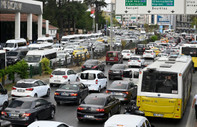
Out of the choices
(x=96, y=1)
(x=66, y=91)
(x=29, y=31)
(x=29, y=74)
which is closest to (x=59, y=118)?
(x=66, y=91)

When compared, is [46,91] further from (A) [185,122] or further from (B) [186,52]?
(B) [186,52]

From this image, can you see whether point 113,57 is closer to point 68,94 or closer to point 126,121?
point 68,94

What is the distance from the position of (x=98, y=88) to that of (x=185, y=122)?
901cm

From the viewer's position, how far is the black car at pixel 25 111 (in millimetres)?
15703

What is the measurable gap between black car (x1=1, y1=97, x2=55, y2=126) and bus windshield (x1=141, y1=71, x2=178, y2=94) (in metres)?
4.74

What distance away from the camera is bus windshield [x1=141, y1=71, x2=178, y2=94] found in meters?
17.3

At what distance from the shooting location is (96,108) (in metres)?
16.8

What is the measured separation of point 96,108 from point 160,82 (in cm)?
322

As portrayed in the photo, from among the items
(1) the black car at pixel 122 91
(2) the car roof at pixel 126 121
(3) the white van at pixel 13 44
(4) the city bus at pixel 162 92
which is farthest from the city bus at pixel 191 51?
(2) the car roof at pixel 126 121

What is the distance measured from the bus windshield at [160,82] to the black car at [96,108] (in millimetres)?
1770

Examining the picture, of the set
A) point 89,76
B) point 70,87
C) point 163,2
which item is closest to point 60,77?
point 89,76

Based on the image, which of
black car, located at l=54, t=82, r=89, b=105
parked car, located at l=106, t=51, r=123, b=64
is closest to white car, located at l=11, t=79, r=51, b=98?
black car, located at l=54, t=82, r=89, b=105

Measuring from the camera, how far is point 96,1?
130250 millimetres

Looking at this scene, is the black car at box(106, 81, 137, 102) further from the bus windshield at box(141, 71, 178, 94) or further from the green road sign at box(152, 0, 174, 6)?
the green road sign at box(152, 0, 174, 6)
